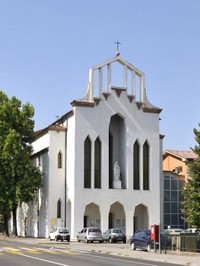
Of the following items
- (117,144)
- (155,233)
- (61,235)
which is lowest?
(61,235)

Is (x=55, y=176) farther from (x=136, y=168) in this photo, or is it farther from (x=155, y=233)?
(x=155, y=233)

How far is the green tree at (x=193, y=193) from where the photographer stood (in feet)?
110

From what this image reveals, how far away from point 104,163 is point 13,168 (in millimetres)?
10389

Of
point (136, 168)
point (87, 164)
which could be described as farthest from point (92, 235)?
point (136, 168)

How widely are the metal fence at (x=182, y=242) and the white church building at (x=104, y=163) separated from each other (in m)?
28.0

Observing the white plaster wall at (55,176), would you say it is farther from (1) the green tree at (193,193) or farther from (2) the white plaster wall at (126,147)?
(1) the green tree at (193,193)

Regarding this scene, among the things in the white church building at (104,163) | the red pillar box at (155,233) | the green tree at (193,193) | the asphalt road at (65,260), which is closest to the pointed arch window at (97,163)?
the white church building at (104,163)

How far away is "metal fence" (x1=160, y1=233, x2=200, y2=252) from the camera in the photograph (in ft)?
98.2

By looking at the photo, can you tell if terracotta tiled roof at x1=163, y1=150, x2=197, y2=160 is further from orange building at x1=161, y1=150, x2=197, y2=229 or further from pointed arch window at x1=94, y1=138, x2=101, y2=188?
pointed arch window at x1=94, y1=138, x2=101, y2=188

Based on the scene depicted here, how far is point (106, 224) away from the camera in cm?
6112

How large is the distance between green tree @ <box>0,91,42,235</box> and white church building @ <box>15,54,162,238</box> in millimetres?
2384

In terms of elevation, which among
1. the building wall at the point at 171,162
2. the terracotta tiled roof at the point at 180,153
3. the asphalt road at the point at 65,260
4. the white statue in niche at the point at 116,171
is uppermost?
the terracotta tiled roof at the point at 180,153

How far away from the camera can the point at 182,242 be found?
30703mm

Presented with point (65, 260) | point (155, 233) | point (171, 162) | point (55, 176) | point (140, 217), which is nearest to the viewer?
point (65, 260)
